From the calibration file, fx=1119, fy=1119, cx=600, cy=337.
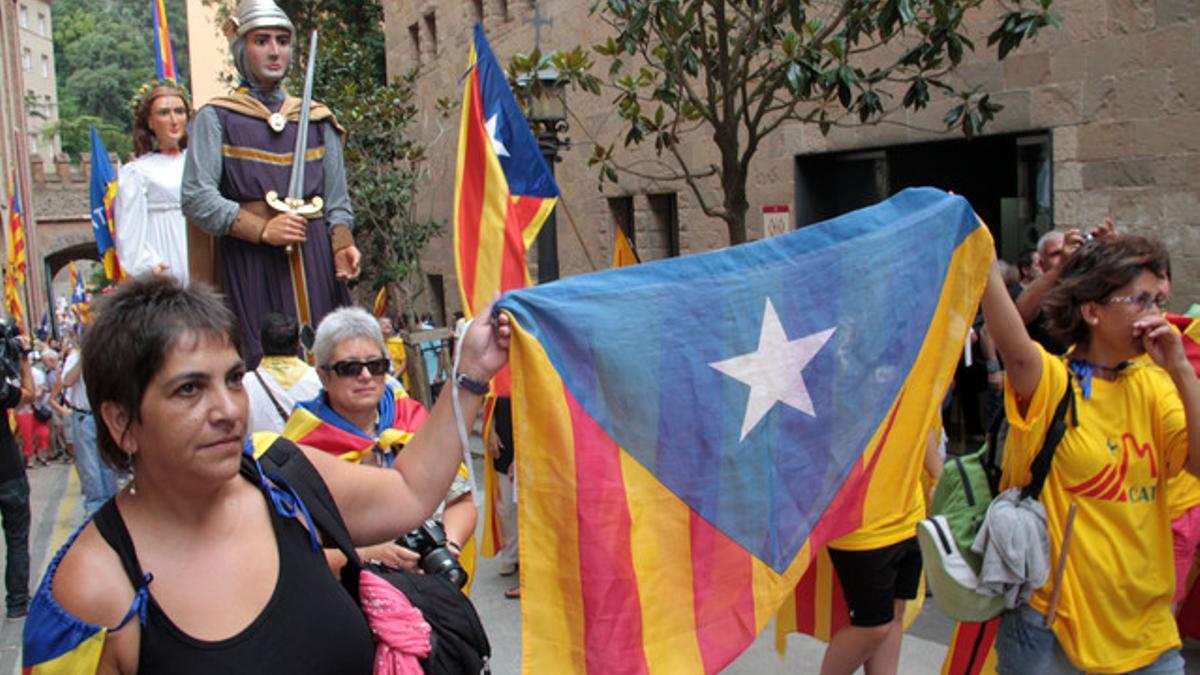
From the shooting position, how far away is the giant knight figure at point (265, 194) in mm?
4527

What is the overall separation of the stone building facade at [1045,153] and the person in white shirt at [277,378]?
6.68 ft

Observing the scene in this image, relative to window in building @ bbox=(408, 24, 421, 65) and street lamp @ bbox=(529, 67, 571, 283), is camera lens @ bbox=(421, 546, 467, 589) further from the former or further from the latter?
window in building @ bbox=(408, 24, 421, 65)

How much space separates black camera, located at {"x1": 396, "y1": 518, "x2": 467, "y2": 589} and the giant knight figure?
1.57m

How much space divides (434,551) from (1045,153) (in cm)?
767

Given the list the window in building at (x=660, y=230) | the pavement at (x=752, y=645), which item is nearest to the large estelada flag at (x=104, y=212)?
the pavement at (x=752, y=645)

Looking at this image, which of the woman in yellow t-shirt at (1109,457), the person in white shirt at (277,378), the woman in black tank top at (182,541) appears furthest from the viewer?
the person in white shirt at (277,378)

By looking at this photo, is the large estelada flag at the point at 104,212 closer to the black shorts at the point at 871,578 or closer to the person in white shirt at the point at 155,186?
the person in white shirt at the point at 155,186

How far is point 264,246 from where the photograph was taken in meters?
4.79

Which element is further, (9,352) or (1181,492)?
(9,352)

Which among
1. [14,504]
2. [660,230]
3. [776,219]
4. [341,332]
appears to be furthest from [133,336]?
[660,230]

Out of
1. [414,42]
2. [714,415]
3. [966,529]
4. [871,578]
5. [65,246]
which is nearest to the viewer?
[714,415]

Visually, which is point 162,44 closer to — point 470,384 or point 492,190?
point 492,190

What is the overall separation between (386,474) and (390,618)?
0.36 m

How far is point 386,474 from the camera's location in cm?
258
